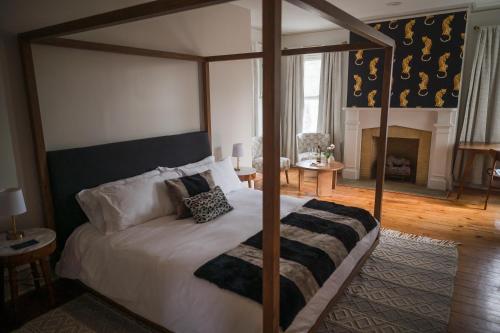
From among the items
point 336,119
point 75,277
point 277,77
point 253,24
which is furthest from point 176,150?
point 336,119

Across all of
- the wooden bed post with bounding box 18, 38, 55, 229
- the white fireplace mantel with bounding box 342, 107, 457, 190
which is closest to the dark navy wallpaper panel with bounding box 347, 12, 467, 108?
the white fireplace mantel with bounding box 342, 107, 457, 190

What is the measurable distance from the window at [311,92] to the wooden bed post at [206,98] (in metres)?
3.22

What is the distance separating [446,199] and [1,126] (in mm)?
5417

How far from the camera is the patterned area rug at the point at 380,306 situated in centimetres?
232

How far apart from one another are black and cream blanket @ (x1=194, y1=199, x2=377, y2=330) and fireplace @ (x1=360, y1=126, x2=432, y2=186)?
10.4 feet

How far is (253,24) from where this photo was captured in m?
5.82

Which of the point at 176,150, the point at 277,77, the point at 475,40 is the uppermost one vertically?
the point at 475,40

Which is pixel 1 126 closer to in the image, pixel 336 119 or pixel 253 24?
pixel 253 24

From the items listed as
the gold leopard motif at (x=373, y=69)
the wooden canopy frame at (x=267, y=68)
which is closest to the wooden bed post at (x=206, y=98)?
the wooden canopy frame at (x=267, y=68)

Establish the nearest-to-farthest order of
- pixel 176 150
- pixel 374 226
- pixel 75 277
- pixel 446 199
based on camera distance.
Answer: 1. pixel 75 277
2. pixel 374 226
3. pixel 176 150
4. pixel 446 199

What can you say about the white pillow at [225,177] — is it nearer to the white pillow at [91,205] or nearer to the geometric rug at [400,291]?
the white pillow at [91,205]

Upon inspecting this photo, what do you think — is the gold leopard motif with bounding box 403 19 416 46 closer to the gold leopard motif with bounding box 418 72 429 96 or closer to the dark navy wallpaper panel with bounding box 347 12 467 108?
the dark navy wallpaper panel with bounding box 347 12 467 108

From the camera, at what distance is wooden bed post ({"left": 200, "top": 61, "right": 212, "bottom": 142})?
161 inches

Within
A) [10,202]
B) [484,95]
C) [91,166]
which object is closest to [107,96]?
[91,166]
